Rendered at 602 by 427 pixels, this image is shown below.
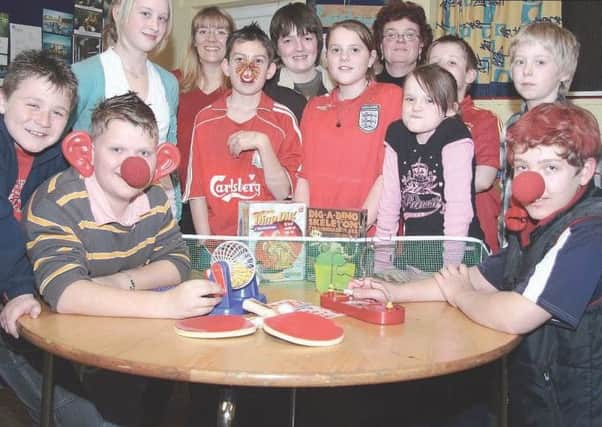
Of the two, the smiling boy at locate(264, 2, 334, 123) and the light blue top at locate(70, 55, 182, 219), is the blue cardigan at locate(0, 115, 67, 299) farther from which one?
the smiling boy at locate(264, 2, 334, 123)

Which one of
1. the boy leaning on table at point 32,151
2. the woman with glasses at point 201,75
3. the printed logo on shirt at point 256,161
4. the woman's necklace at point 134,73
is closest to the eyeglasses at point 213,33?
the woman with glasses at point 201,75

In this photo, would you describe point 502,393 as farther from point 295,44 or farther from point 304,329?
point 295,44

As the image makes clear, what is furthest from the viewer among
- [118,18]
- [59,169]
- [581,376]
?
[118,18]

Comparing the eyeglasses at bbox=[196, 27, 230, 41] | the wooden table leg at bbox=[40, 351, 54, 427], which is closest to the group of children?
the wooden table leg at bbox=[40, 351, 54, 427]

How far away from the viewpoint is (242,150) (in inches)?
120

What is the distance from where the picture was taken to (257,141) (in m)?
2.95

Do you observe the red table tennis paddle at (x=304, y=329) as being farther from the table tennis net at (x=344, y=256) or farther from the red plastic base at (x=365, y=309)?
the table tennis net at (x=344, y=256)

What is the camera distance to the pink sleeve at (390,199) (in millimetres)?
2801

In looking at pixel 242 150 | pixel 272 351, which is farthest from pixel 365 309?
pixel 242 150

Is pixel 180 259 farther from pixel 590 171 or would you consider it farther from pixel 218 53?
pixel 218 53

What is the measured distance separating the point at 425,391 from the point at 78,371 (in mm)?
1604

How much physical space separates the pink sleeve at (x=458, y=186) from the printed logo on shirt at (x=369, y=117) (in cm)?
39

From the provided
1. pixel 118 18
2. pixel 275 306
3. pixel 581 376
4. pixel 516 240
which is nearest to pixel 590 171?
pixel 516 240

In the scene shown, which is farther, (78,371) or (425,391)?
(425,391)
